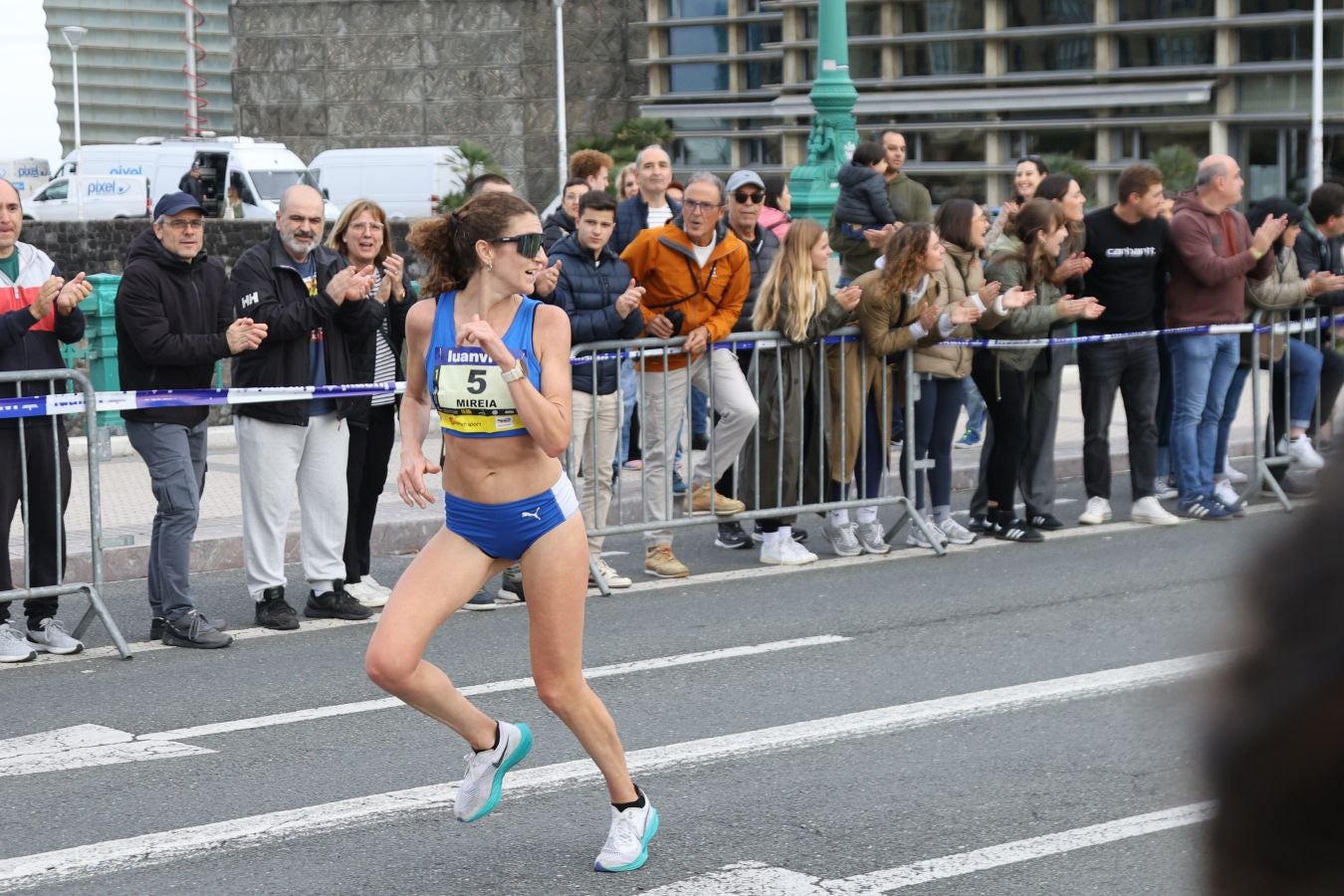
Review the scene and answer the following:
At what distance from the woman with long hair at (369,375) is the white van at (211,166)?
3813 centimetres

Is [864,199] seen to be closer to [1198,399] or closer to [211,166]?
[1198,399]

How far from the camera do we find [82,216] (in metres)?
46.6

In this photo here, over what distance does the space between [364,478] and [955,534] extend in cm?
349

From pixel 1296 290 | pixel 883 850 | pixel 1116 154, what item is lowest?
pixel 883 850

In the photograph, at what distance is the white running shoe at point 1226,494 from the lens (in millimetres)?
11750

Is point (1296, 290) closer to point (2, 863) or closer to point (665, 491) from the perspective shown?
point (665, 491)

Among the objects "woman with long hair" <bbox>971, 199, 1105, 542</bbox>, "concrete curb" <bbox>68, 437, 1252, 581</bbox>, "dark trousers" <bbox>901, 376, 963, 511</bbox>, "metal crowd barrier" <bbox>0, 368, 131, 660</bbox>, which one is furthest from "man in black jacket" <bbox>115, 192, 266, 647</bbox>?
"woman with long hair" <bbox>971, 199, 1105, 542</bbox>

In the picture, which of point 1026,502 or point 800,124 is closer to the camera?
point 1026,502

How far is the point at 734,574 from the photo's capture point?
9984mm

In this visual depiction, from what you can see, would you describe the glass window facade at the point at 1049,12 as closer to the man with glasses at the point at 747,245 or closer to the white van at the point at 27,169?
the white van at the point at 27,169

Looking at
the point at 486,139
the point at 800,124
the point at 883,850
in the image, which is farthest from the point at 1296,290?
the point at 486,139

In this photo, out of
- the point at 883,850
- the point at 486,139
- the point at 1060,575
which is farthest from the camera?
the point at 486,139

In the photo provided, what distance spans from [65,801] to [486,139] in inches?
2665

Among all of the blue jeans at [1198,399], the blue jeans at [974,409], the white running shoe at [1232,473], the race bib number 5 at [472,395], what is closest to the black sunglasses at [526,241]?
the race bib number 5 at [472,395]
